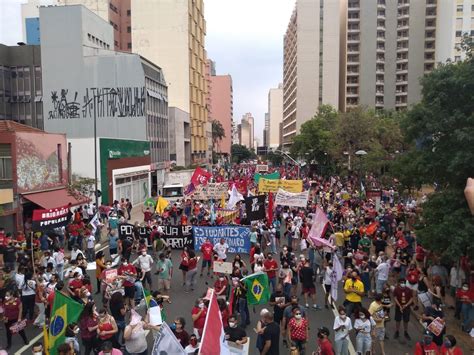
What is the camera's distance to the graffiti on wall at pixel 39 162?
23125mm

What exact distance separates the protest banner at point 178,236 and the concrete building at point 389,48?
76613 mm

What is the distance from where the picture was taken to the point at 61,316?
28.5ft

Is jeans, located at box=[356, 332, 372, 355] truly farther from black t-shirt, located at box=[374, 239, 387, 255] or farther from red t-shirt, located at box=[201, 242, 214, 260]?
black t-shirt, located at box=[374, 239, 387, 255]

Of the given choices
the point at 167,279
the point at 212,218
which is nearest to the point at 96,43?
the point at 212,218

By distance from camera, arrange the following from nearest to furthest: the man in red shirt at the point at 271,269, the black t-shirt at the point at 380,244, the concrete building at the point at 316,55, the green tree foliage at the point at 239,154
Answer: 1. the man in red shirt at the point at 271,269
2. the black t-shirt at the point at 380,244
3. the concrete building at the point at 316,55
4. the green tree foliage at the point at 239,154

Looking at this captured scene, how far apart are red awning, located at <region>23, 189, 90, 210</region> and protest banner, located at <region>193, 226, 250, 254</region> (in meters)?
9.24

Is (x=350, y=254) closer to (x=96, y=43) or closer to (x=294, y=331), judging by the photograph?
(x=294, y=331)

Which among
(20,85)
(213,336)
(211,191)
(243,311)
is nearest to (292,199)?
(211,191)

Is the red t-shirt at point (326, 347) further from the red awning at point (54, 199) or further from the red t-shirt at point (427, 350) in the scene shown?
the red awning at point (54, 199)

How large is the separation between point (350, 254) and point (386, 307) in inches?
163

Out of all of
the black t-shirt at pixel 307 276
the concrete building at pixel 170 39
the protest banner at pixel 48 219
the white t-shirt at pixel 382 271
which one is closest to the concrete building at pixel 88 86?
the concrete building at pixel 170 39

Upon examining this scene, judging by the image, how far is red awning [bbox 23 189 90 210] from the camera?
23.6 meters

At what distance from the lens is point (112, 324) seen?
878 centimetres

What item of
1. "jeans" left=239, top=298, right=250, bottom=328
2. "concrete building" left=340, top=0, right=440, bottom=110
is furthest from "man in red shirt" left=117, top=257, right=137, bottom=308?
"concrete building" left=340, top=0, right=440, bottom=110
